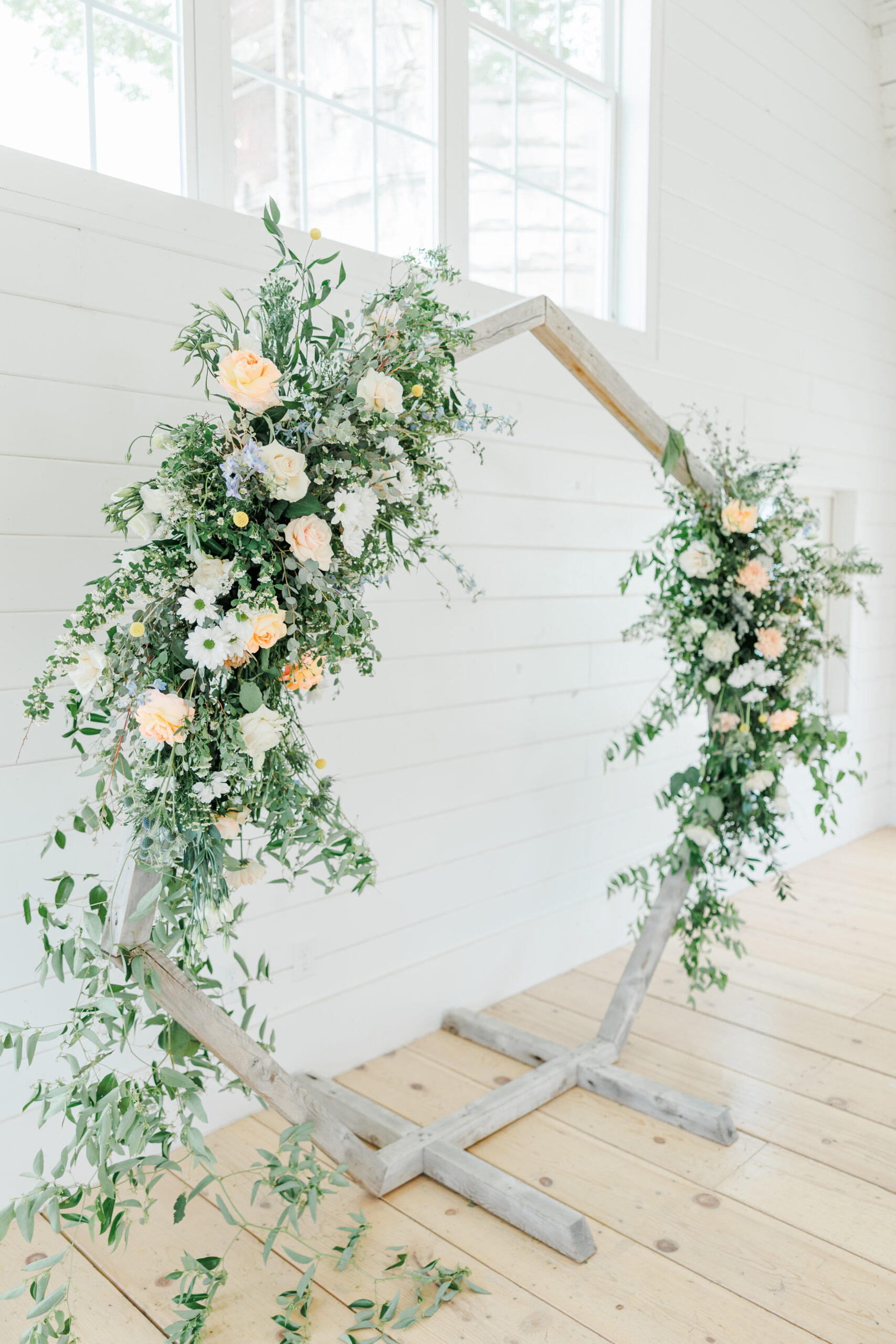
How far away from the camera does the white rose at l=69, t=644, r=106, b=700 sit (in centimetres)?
149

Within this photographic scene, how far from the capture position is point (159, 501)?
1523 millimetres

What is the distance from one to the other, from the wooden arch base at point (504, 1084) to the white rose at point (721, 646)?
371mm

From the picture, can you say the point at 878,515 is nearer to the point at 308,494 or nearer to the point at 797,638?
the point at 797,638

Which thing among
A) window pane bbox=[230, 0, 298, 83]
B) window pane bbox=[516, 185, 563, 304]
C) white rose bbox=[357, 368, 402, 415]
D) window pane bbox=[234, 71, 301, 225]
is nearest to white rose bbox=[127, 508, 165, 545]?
white rose bbox=[357, 368, 402, 415]

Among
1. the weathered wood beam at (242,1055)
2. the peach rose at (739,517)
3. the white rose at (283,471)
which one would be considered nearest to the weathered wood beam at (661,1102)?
the weathered wood beam at (242,1055)

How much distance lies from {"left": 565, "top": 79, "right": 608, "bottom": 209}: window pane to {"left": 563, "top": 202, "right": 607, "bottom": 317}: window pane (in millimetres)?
57

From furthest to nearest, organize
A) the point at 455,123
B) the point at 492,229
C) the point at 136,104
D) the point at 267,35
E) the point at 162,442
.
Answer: the point at 492,229, the point at 455,123, the point at 267,35, the point at 136,104, the point at 162,442

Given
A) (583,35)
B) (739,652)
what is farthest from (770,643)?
(583,35)

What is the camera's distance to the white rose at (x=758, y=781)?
2504mm

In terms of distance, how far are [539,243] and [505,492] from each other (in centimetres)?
88

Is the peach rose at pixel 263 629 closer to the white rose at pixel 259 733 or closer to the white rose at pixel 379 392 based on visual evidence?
the white rose at pixel 259 733

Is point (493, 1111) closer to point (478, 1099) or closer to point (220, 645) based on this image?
point (478, 1099)

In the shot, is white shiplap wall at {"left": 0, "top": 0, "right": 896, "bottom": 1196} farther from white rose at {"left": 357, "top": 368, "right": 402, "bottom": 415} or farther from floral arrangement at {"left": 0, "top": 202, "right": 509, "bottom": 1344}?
white rose at {"left": 357, "top": 368, "right": 402, "bottom": 415}

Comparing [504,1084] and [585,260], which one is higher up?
[585,260]
